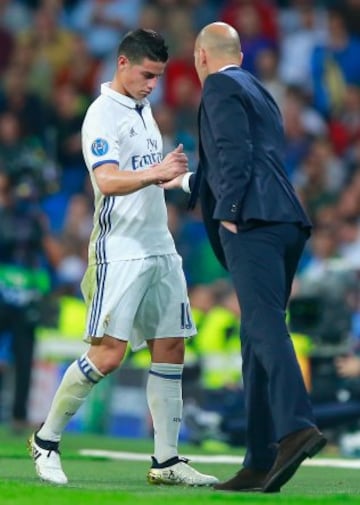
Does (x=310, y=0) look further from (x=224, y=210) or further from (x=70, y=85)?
(x=224, y=210)

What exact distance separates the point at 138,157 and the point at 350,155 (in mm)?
9122

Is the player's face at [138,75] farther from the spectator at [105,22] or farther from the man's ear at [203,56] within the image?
the spectator at [105,22]

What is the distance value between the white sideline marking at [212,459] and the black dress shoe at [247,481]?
8.78 feet

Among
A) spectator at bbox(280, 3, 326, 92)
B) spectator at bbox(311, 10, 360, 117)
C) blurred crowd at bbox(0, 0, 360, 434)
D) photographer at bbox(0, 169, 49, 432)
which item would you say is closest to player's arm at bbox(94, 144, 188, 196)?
photographer at bbox(0, 169, 49, 432)

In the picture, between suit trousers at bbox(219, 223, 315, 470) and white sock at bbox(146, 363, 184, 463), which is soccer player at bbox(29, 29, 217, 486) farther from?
suit trousers at bbox(219, 223, 315, 470)

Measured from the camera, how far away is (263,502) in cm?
729

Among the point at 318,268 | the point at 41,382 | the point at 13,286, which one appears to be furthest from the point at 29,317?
the point at 318,268

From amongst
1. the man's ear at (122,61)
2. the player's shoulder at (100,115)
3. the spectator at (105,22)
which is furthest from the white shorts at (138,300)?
the spectator at (105,22)

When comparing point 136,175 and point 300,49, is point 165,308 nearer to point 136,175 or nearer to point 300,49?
point 136,175

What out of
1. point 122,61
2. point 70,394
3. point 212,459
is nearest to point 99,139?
point 122,61

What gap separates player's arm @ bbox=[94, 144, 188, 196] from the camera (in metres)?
8.02

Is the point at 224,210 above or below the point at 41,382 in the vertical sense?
above

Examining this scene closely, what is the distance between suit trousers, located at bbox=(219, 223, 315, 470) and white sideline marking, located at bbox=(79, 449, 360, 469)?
2.73 metres

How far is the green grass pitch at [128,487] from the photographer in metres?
7.34
